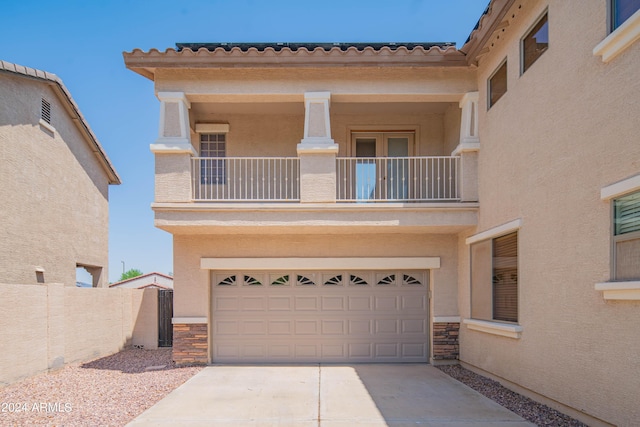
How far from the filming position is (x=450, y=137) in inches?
408

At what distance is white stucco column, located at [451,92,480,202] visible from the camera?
8.94 meters

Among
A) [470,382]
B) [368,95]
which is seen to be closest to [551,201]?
[470,382]

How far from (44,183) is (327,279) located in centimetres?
841

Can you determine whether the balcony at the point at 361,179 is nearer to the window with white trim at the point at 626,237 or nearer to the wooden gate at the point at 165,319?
the wooden gate at the point at 165,319

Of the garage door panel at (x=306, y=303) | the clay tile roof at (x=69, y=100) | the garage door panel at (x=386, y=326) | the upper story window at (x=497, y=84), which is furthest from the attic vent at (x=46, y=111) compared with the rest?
the upper story window at (x=497, y=84)

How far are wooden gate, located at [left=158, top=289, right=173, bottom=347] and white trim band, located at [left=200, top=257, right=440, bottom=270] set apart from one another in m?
3.34

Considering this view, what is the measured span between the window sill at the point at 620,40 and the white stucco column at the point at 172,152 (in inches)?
278

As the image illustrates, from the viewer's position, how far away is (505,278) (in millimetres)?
7742

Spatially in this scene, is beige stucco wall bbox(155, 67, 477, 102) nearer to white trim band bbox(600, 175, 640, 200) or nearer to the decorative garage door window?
the decorative garage door window

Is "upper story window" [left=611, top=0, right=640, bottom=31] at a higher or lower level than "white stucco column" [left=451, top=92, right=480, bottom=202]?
higher

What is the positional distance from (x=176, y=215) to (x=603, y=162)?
7.21 m

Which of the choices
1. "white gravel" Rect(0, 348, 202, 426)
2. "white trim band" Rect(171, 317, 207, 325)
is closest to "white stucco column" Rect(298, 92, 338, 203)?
"white trim band" Rect(171, 317, 207, 325)

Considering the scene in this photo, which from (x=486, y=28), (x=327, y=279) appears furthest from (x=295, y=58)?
(x=327, y=279)

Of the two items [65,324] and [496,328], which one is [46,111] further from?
[496,328]
